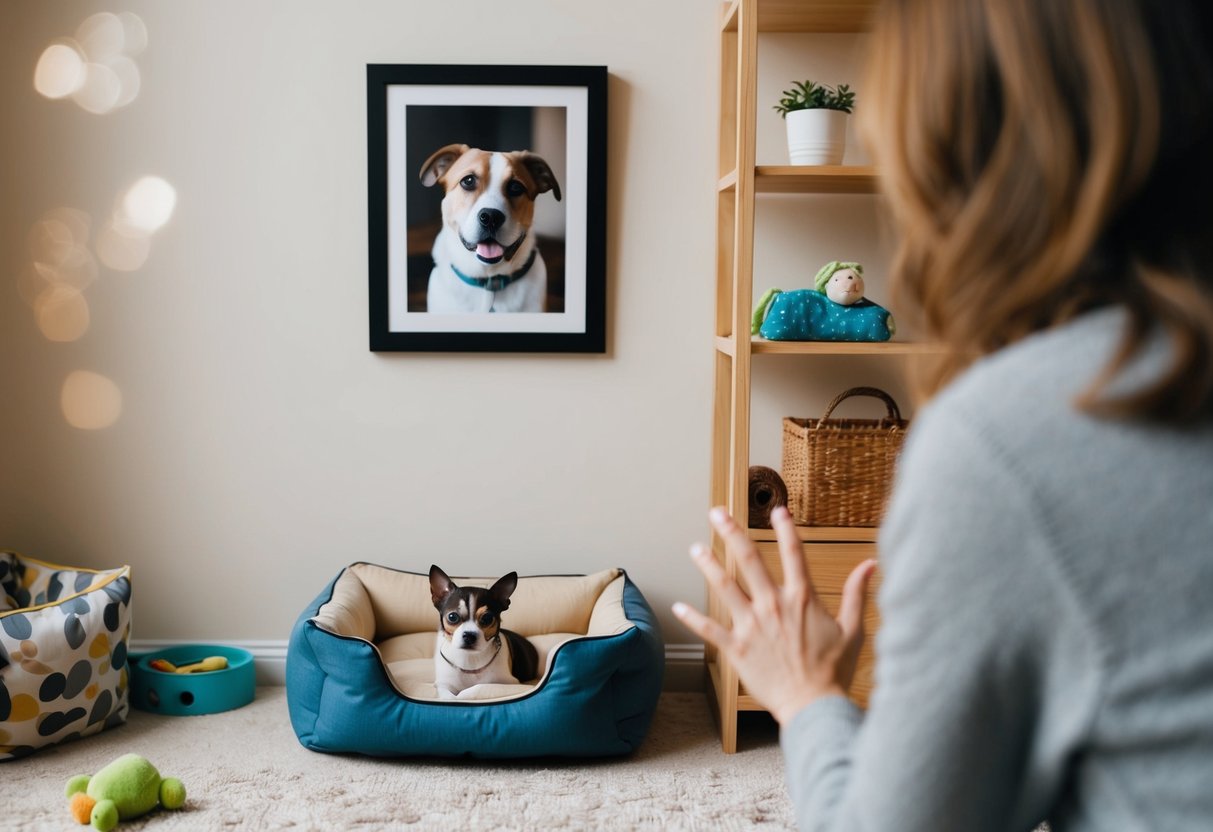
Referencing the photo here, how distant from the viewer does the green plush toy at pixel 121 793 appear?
229cm

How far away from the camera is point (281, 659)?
3.29 m

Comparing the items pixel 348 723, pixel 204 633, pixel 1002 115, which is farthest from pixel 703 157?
pixel 1002 115

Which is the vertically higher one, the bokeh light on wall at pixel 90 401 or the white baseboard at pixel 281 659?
the bokeh light on wall at pixel 90 401

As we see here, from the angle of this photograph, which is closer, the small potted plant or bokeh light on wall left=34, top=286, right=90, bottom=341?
the small potted plant

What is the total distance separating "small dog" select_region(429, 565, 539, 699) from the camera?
2.70 m

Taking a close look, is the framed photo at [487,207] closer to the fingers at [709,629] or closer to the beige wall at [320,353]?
the beige wall at [320,353]

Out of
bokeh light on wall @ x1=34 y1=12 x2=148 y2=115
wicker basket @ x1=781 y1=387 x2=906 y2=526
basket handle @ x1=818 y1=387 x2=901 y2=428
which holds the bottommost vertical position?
wicker basket @ x1=781 y1=387 x2=906 y2=526

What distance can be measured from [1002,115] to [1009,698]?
351mm

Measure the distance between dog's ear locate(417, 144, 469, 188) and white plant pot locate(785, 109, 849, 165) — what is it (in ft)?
3.03

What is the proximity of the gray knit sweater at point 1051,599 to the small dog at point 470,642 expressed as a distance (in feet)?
6.85

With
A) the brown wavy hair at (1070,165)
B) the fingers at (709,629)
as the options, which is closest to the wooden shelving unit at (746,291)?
the fingers at (709,629)

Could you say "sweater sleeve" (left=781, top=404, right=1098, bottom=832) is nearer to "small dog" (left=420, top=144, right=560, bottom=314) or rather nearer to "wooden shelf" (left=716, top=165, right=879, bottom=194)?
"wooden shelf" (left=716, top=165, right=879, bottom=194)

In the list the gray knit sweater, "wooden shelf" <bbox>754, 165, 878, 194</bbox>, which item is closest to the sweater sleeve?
the gray knit sweater

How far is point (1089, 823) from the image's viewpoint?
707 millimetres
